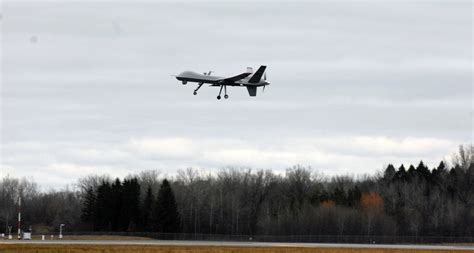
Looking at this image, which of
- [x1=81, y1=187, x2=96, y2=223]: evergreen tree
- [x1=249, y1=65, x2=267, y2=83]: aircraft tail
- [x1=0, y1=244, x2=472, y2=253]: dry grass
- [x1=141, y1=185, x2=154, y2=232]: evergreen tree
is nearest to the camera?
[x1=0, y1=244, x2=472, y2=253]: dry grass

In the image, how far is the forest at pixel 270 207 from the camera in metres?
148

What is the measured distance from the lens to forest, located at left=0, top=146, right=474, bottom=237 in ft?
485

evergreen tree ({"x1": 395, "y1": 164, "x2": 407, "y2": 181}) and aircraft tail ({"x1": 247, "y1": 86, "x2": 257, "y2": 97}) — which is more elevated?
evergreen tree ({"x1": 395, "y1": 164, "x2": 407, "y2": 181})

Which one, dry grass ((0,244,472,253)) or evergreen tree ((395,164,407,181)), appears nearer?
dry grass ((0,244,472,253))

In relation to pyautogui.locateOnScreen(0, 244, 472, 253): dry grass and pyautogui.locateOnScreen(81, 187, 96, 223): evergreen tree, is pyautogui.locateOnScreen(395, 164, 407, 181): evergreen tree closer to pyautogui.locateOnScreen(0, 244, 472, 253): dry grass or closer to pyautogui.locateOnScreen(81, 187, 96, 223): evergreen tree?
pyautogui.locateOnScreen(81, 187, 96, 223): evergreen tree

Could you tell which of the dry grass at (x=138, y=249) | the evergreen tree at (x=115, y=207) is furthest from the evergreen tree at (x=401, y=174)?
the dry grass at (x=138, y=249)

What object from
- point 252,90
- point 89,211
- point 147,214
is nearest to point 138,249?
point 252,90

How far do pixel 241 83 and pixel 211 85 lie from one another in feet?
8.20

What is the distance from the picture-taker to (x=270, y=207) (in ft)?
586

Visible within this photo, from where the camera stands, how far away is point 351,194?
16450cm

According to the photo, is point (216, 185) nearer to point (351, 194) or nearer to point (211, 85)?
point (351, 194)

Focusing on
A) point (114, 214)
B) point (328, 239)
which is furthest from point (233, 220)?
point (328, 239)

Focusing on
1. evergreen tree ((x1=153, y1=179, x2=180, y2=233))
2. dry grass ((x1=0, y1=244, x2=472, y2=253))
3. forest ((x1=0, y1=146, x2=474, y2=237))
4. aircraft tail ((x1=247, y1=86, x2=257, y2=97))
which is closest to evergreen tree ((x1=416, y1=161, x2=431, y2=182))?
forest ((x1=0, y1=146, x2=474, y2=237))

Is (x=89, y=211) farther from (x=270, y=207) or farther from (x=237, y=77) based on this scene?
(x=237, y=77)
